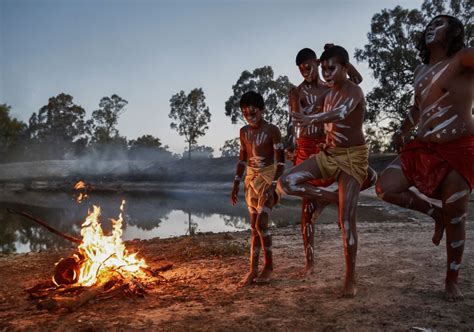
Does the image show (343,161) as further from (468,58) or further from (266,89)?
(266,89)

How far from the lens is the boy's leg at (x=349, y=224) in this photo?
184 inches

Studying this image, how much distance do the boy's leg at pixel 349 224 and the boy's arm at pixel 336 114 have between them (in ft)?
2.23

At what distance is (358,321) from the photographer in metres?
3.83

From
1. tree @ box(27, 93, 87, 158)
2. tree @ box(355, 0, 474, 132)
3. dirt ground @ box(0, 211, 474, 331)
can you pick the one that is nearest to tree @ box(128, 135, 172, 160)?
tree @ box(27, 93, 87, 158)

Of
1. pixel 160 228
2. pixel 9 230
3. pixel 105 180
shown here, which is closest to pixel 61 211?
pixel 9 230

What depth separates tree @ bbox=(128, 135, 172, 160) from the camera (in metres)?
66.3

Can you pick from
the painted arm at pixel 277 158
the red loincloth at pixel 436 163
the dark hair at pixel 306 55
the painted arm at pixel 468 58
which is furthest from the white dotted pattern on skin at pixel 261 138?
the painted arm at pixel 468 58

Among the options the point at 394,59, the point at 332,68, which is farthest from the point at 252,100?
the point at 394,59

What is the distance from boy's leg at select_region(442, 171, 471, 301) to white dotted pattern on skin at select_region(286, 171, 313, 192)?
143 cm

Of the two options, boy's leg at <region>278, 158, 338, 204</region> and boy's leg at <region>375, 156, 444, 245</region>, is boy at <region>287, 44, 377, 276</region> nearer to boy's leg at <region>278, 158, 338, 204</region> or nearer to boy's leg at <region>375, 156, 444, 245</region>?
boy's leg at <region>278, 158, 338, 204</region>

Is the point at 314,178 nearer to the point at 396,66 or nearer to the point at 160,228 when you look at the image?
the point at 160,228

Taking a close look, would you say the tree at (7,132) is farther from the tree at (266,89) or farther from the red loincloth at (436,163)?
the red loincloth at (436,163)

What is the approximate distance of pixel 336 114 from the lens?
14.9ft

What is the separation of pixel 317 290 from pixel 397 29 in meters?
33.0
